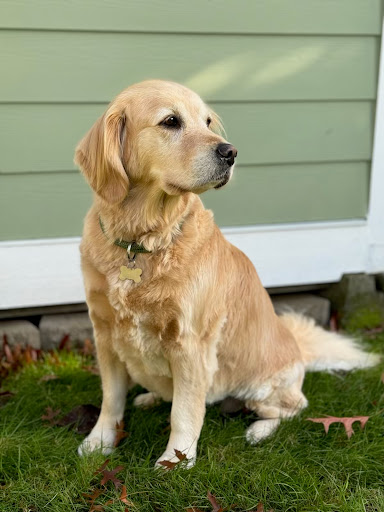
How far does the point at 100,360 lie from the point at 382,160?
2271mm

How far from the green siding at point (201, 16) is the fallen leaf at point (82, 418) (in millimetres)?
1938

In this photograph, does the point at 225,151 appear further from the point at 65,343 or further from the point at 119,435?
the point at 65,343

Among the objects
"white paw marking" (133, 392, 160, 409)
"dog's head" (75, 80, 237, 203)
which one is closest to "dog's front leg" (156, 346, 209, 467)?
"white paw marking" (133, 392, 160, 409)

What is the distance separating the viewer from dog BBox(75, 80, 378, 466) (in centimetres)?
217

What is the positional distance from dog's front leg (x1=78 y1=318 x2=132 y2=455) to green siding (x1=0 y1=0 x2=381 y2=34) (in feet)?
5.58

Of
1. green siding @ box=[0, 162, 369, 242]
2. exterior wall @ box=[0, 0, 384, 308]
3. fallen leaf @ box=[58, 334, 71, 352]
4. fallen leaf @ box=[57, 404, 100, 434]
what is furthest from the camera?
fallen leaf @ box=[58, 334, 71, 352]

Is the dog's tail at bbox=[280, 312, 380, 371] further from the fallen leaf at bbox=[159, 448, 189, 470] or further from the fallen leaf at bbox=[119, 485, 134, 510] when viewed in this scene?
the fallen leaf at bbox=[119, 485, 134, 510]

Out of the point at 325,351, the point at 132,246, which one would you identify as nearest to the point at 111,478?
the point at 132,246

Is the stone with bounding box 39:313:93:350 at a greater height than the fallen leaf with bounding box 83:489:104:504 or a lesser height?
greater

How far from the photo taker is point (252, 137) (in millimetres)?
3607

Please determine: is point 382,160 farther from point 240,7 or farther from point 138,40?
point 138,40

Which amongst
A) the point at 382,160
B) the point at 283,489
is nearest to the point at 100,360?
the point at 283,489

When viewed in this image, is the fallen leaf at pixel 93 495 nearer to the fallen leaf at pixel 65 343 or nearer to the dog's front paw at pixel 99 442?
the dog's front paw at pixel 99 442

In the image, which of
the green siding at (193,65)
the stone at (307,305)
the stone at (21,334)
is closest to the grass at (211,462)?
the stone at (21,334)
